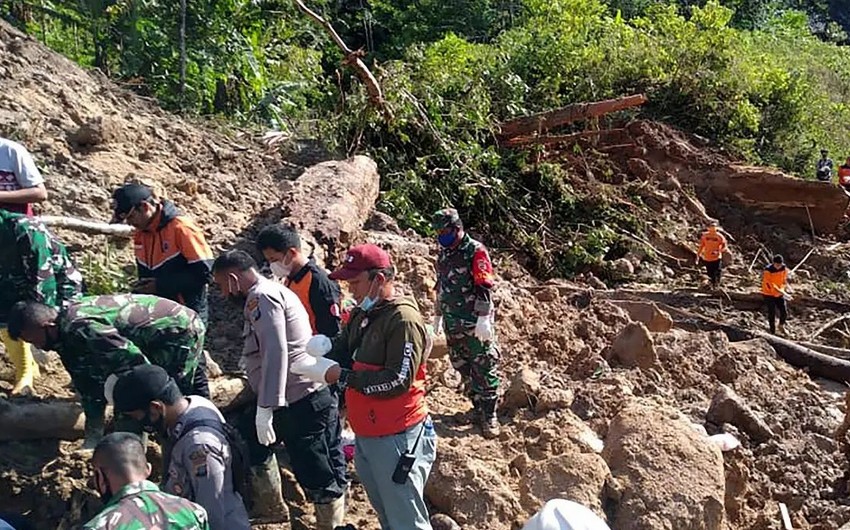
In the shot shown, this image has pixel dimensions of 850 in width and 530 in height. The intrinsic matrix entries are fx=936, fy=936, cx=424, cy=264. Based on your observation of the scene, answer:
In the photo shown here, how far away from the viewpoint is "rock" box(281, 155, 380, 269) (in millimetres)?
7086

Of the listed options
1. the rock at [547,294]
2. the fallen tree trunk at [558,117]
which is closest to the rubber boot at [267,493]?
the rock at [547,294]

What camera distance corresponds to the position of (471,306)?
596cm

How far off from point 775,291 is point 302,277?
7.96 meters

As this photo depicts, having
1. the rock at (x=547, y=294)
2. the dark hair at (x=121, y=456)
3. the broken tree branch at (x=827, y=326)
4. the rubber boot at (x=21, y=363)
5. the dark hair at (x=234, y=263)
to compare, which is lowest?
the broken tree branch at (x=827, y=326)

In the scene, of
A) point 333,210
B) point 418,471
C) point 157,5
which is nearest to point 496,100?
point 157,5

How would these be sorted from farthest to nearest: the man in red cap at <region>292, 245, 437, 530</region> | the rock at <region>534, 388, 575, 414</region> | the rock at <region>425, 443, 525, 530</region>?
the rock at <region>534, 388, 575, 414</region>
the rock at <region>425, 443, 525, 530</region>
the man in red cap at <region>292, 245, 437, 530</region>

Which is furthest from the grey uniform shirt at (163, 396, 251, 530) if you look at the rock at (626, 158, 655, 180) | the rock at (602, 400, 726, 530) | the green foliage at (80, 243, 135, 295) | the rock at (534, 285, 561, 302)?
the rock at (626, 158, 655, 180)

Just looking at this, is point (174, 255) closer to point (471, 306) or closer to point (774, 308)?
point (471, 306)

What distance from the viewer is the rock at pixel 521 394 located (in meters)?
6.22

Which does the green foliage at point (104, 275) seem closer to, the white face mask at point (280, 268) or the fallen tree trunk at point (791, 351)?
the white face mask at point (280, 268)

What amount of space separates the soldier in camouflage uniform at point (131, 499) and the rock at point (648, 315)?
6.90 meters

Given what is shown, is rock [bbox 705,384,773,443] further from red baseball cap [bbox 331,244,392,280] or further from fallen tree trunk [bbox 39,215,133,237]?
fallen tree trunk [bbox 39,215,133,237]

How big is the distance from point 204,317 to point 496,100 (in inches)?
332

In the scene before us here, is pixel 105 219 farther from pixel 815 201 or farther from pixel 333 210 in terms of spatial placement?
pixel 815 201
